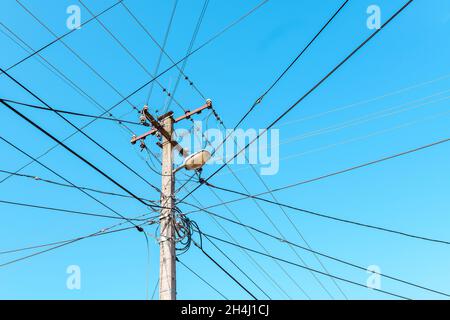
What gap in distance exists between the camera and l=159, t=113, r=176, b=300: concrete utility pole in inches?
267

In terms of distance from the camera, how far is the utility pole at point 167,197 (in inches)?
270

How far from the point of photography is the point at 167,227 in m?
7.57

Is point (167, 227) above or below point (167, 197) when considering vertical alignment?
below

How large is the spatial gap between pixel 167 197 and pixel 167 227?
657 millimetres

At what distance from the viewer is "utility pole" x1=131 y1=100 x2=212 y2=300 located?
22.5 ft

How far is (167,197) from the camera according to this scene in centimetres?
793

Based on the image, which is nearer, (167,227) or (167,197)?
(167,227)

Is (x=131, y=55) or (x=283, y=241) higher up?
(x=131, y=55)

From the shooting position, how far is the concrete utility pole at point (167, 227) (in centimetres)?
679
